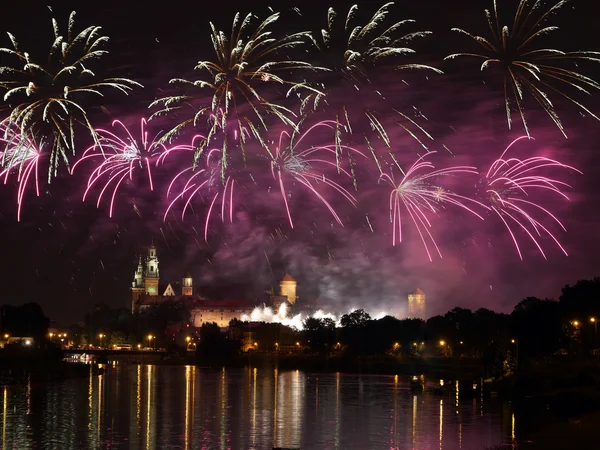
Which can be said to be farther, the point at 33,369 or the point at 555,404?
the point at 33,369

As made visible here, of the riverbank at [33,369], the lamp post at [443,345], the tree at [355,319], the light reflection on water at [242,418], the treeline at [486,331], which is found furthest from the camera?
the tree at [355,319]

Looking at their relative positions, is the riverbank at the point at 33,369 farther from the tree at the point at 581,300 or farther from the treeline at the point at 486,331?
the tree at the point at 581,300

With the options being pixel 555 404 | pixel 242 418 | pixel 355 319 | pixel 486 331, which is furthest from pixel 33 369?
pixel 355 319

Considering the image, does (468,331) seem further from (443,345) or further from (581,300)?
(581,300)

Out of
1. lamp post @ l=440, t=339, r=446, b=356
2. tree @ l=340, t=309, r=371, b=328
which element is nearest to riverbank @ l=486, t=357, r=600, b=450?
lamp post @ l=440, t=339, r=446, b=356

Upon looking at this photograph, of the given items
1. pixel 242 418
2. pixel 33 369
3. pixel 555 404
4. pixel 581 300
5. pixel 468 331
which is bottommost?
pixel 242 418

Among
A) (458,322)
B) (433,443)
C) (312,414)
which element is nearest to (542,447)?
(433,443)

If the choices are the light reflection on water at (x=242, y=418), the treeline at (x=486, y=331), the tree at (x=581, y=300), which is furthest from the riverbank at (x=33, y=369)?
the tree at (x=581, y=300)

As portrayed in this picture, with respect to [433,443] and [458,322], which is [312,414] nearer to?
[433,443]

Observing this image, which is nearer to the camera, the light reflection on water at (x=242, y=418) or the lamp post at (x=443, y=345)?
the light reflection on water at (x=242, y=418)
